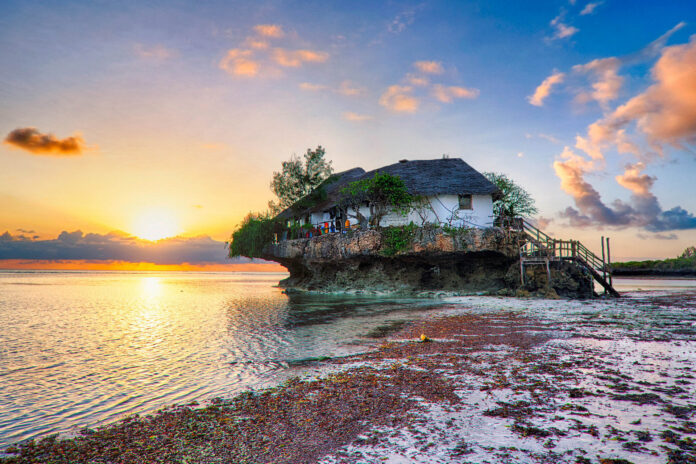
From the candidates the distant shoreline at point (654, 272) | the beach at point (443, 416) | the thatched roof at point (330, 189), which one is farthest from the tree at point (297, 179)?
the distant shoreline at point (654, 272)

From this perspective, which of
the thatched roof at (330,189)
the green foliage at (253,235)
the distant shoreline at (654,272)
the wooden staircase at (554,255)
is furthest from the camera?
the distant shoreline at (654,272)

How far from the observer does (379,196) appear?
98.3 feet

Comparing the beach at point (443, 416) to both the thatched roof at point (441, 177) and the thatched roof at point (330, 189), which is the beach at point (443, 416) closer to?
the thatched roof at point (441, 177)

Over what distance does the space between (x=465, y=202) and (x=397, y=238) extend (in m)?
6.65

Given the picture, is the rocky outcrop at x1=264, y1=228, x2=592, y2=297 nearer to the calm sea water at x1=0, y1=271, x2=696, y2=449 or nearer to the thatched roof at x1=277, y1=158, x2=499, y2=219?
the thatched roof at x1=277, y1=158, x2=499, y2=219

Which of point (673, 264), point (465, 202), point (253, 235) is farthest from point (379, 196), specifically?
point (673, 264)

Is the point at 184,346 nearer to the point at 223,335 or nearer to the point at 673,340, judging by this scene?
the point at 223,335

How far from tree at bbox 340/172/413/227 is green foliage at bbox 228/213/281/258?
1341cm

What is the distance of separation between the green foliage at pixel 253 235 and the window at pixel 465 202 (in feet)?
72.2

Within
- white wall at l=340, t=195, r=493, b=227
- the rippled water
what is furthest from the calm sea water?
white wall at l=340, t=195, r=493, b=227

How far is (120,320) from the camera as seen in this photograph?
64.1 feet

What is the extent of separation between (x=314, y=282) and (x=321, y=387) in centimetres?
3089

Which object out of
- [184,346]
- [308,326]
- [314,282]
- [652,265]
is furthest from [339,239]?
[652,265]

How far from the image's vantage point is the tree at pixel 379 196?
28.9 metres
